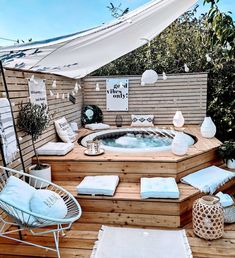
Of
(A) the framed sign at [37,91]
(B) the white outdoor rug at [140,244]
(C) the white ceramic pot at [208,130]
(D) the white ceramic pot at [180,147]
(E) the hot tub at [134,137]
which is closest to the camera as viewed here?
(B) the white outdoor rug at [140,244]

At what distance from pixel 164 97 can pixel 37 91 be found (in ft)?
10.5

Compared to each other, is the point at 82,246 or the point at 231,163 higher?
the point at 231,163

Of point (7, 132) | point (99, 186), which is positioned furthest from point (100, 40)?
point (99, 186)

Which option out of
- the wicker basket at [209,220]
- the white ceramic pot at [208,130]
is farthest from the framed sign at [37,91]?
the white ceramic pot at [208,130]

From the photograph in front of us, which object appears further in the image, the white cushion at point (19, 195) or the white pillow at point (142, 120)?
the white pillow at point (142, 120)

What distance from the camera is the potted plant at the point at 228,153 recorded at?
3777 mm

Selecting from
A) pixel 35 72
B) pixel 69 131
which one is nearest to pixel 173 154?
pixel 69 131

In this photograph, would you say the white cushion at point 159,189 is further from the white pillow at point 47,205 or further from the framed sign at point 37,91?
the framed sign at point 37,91

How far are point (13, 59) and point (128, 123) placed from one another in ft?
11.9

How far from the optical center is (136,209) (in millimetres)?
2781

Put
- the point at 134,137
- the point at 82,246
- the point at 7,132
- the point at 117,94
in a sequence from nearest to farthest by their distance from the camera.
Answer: the point at 82,246 < the point at 7,132 < the point at 134,137 < the point at 117,94

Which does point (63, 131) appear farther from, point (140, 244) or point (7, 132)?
point (140, 244)

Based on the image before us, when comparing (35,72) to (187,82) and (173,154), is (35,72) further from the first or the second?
(187,82)

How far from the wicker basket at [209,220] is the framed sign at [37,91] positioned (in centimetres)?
257
